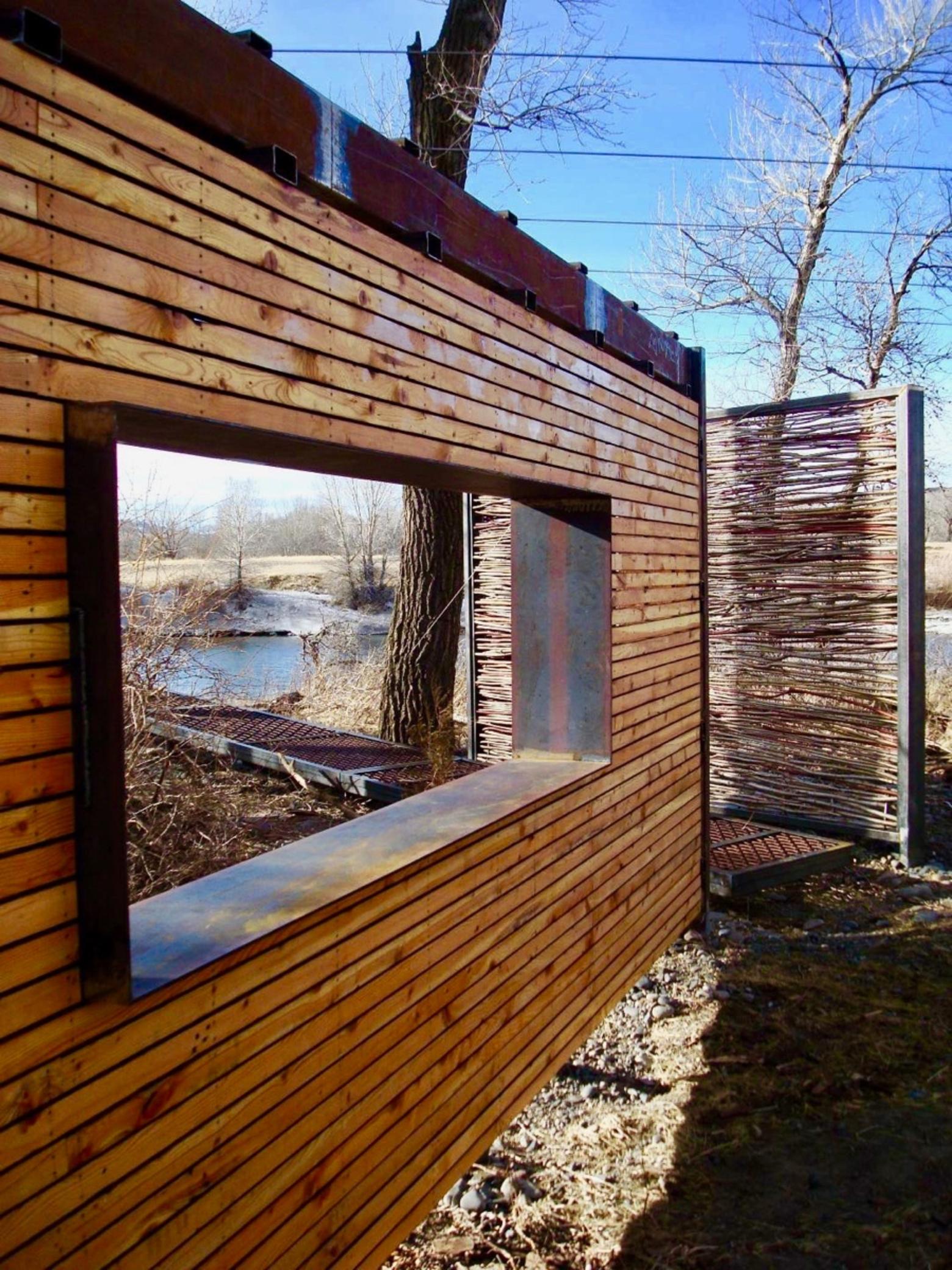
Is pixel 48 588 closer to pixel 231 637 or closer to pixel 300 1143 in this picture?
pixel 300 1143

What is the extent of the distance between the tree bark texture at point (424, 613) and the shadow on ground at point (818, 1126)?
3.27 meters

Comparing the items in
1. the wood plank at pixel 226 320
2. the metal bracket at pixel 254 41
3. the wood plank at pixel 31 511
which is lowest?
the wood plank at pixel 31 511

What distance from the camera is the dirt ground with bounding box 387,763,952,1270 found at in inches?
117

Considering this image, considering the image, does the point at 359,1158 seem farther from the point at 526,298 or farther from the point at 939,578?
the point at 939,578

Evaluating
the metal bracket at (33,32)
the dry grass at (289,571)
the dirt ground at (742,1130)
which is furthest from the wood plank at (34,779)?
the dry grass at (289,571)

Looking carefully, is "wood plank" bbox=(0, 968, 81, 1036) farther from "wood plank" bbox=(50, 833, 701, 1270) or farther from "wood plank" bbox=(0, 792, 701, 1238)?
"wood plank" bbox=(50, 833, 701, 1270)

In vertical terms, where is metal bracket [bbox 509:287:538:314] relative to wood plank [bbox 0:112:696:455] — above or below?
above

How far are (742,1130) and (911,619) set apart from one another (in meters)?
3.90

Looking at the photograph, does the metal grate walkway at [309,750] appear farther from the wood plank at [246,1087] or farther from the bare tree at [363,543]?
the bare tree at [363,543]

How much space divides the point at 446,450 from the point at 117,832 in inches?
61.4

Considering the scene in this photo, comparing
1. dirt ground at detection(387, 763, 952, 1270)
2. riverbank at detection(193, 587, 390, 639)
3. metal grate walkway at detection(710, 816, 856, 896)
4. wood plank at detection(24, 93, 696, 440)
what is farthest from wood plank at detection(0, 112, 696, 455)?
riverbank at detection(193, 587, 390, 639)

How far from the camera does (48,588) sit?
1.66 m

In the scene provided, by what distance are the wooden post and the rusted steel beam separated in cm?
372

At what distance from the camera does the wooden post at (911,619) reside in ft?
20.8
